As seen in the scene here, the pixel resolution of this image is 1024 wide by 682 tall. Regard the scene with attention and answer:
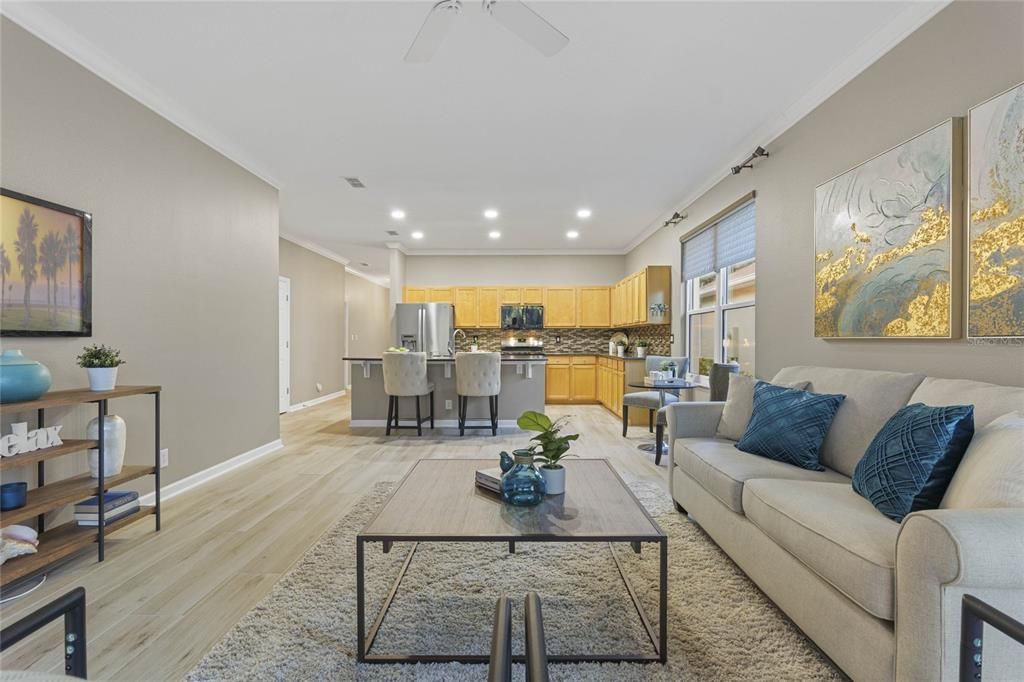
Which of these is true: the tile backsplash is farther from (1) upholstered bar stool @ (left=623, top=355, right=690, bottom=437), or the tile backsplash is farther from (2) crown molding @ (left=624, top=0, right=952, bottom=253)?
(2) crown molding @ (left=624, top=0, right=952, bottom=253)

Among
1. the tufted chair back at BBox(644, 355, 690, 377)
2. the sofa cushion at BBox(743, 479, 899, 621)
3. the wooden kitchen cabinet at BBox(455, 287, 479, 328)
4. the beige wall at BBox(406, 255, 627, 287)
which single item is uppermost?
the beige wall at BBox(406, 255, 627, 287)

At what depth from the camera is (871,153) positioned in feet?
8.38

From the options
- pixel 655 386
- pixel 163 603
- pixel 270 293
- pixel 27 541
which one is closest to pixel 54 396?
pixel 27 541

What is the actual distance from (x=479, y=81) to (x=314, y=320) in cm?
631

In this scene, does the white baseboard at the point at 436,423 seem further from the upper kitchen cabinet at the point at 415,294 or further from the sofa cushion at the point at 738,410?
the sofa cushion at the point at 738,410

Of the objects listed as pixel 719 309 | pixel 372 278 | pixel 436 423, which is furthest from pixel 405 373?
pixel 372 278

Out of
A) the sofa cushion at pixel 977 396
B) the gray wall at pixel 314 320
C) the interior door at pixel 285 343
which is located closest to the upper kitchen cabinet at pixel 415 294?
the gray wall at pixel 314 320

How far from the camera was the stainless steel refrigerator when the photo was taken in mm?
7547

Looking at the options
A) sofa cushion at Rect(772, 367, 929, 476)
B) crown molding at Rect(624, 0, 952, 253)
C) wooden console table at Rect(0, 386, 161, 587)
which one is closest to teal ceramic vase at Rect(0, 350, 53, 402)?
wooden console table at Rect(0, 386, 161, 587)

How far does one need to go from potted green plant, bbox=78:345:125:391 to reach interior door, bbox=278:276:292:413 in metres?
4.83

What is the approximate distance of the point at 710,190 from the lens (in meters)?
4.70

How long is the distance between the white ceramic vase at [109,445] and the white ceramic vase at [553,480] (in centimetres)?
223

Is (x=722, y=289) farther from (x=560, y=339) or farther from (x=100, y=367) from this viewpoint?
(x=100, y=367)

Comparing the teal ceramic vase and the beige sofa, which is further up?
the teal ceramic vase
